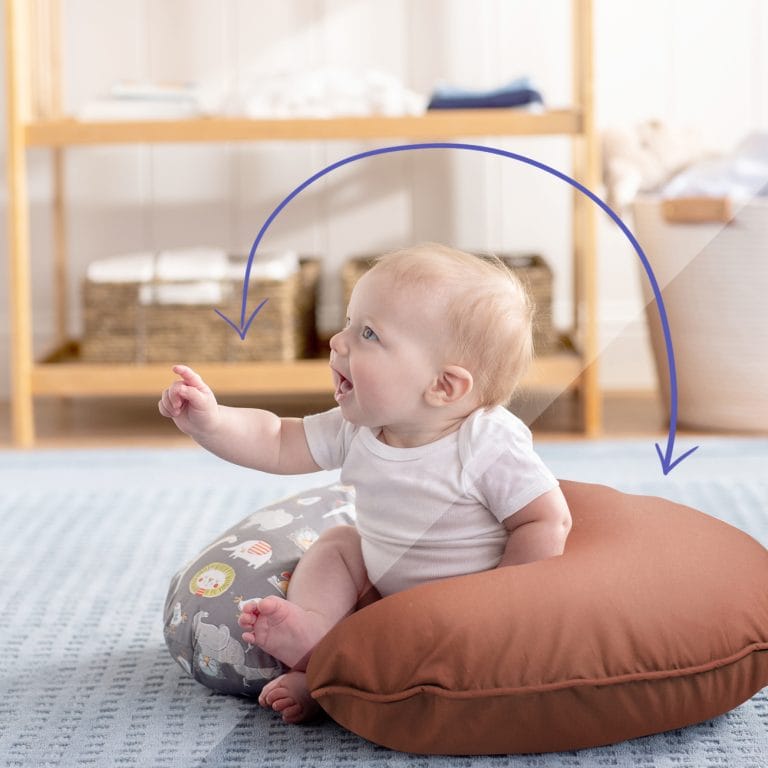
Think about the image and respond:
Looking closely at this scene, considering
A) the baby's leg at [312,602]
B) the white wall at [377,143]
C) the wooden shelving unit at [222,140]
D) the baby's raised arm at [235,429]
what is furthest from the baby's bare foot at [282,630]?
the white wall at [377,143]

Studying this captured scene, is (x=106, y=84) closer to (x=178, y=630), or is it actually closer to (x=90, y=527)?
(x=90, y=527)

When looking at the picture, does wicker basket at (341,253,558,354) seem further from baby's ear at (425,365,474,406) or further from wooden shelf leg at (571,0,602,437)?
baby's ear at (425,365,474,406)

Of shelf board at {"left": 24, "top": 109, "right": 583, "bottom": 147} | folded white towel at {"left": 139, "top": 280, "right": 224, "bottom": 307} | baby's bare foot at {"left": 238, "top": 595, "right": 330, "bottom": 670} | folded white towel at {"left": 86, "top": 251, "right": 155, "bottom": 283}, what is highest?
shelf board at {"left": 24, "top": 109, "right": 583, "bottom": 147}

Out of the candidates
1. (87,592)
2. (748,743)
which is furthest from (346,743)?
(87,592)

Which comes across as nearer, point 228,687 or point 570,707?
point 570,707

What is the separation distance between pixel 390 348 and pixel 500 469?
0.13 meters

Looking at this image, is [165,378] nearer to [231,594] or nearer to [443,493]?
[231,594]

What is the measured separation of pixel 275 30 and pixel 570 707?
1821 millimetres

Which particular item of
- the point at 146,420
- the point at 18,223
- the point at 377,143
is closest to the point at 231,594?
the point at 18,223

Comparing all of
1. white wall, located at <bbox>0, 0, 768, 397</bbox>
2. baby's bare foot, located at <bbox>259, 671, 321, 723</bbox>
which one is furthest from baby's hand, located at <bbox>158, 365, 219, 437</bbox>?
white wall, located at <bbox>0, 0, 768, 397</bbox>

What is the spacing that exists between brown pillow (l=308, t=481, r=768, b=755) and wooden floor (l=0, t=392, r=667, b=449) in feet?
3.53

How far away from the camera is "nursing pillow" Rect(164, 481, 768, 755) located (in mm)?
966

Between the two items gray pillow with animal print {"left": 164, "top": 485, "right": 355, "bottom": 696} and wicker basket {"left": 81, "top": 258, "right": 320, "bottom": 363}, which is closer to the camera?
gray pillow with animal print {"left": 164, "top": 485, "right": 355, "bottom": 696}

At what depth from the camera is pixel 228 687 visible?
112 cm
